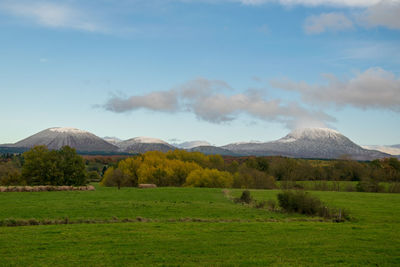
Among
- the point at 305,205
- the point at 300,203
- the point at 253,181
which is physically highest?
the point at 300,203

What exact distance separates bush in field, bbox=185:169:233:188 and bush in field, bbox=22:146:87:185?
24.2m

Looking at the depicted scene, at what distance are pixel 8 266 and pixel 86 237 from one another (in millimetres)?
5794

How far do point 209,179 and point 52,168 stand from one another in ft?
109

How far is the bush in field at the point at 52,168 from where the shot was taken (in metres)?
69.7

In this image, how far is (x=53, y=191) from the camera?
198 feet

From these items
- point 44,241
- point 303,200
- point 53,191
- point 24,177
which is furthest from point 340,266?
point 24,177

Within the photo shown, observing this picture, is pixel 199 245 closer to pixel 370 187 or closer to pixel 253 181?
pixel 253 181

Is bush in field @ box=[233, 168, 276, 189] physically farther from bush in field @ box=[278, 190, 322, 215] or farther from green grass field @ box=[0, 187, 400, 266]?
green grass field @ box=[0, 187, 400, 266]

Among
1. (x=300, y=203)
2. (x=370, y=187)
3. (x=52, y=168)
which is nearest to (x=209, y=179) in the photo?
(x=52, y=168)

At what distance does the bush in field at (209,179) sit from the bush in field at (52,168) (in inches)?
953

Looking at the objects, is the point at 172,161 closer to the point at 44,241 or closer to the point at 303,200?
the point at 303,200

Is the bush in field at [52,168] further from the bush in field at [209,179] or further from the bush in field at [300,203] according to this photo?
the bush in field at [300,203]

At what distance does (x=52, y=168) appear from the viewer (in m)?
69.4

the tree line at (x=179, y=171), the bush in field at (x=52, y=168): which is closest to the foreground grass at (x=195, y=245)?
the bush in field at (x=52, y=168)
